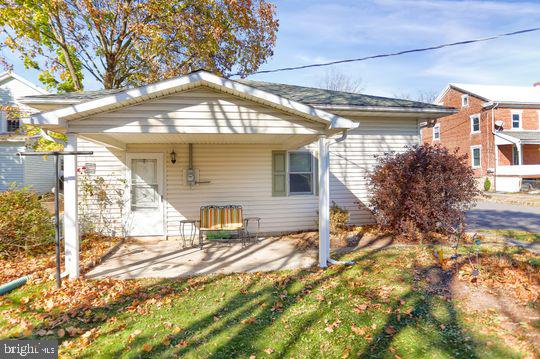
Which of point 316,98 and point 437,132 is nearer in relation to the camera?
point 316,98

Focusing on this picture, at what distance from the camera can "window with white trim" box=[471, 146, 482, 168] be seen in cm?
2411

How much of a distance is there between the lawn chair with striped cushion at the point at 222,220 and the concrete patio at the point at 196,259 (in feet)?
1.49

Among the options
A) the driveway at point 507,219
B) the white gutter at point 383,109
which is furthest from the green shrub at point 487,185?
the white gutter at point 383,109

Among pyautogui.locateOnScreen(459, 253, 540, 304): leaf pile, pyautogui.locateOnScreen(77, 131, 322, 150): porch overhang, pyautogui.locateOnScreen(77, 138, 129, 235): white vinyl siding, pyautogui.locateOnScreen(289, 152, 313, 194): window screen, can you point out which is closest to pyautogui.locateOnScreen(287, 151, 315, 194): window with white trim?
pyautogui.locateOnScreen(289, 152, 313, 194): window screen

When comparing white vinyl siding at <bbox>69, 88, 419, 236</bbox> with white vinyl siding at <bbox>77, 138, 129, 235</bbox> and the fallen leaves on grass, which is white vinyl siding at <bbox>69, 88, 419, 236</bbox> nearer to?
white vinyl siding at <bbox>77, 138, 129, 235</bbox>

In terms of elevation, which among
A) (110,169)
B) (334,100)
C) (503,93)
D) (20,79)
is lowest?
(110,169)

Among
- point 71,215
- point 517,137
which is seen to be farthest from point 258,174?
point 517,137

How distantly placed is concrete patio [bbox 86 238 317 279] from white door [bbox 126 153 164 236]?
1.72 feet

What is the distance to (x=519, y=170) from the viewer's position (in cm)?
2103

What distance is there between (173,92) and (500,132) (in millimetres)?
25677

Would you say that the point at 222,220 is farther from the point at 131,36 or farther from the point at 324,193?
the point at 131,36

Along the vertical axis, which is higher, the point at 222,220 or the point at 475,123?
the point at 475,123

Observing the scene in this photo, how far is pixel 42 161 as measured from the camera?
770 inches

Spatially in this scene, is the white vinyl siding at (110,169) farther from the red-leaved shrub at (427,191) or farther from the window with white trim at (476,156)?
the window with white trim at (476,156)
